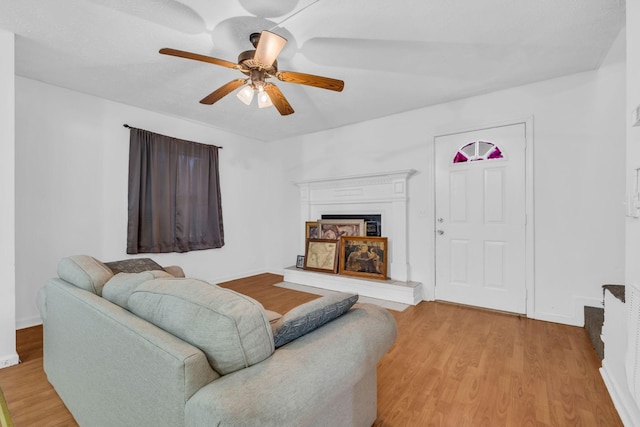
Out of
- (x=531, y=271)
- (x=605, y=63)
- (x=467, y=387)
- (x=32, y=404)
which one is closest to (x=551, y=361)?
(x=467, y=387)

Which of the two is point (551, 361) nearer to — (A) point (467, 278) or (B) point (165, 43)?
(A) point (467, 278)

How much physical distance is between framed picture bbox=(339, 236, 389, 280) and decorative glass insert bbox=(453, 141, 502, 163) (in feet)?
4.60

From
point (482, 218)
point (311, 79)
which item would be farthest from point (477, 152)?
point (311, 79)

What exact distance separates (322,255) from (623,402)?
11.0 feet

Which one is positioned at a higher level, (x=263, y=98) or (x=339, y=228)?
(x=263, y=98)

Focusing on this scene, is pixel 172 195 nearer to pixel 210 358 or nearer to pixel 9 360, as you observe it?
pixel 9 360

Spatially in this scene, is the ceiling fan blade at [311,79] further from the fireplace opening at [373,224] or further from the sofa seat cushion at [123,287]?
the fireplace opening at [373,224]

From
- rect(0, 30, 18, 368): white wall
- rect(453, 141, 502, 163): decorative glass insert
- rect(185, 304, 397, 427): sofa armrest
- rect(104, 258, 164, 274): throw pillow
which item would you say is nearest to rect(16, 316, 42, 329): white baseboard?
rect(0, 30, 18, 368): white wall

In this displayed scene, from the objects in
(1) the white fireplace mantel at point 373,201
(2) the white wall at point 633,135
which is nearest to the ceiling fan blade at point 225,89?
(1) the white fireplace mantel at point 373,201

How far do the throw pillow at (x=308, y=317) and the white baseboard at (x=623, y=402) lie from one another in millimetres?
1573

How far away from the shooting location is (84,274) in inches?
64.2

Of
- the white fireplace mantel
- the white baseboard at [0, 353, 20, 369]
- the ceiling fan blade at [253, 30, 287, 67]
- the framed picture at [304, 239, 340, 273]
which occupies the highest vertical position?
the ceiling fan blade at [253, 30, 287, 67]

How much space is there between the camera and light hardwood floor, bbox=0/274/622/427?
1.64 meters

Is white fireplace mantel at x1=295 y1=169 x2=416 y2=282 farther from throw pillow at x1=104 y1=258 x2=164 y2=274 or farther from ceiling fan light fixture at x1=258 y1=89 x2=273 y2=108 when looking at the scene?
throw pillow at x1=104 y1=258 x2=164 y2=274
